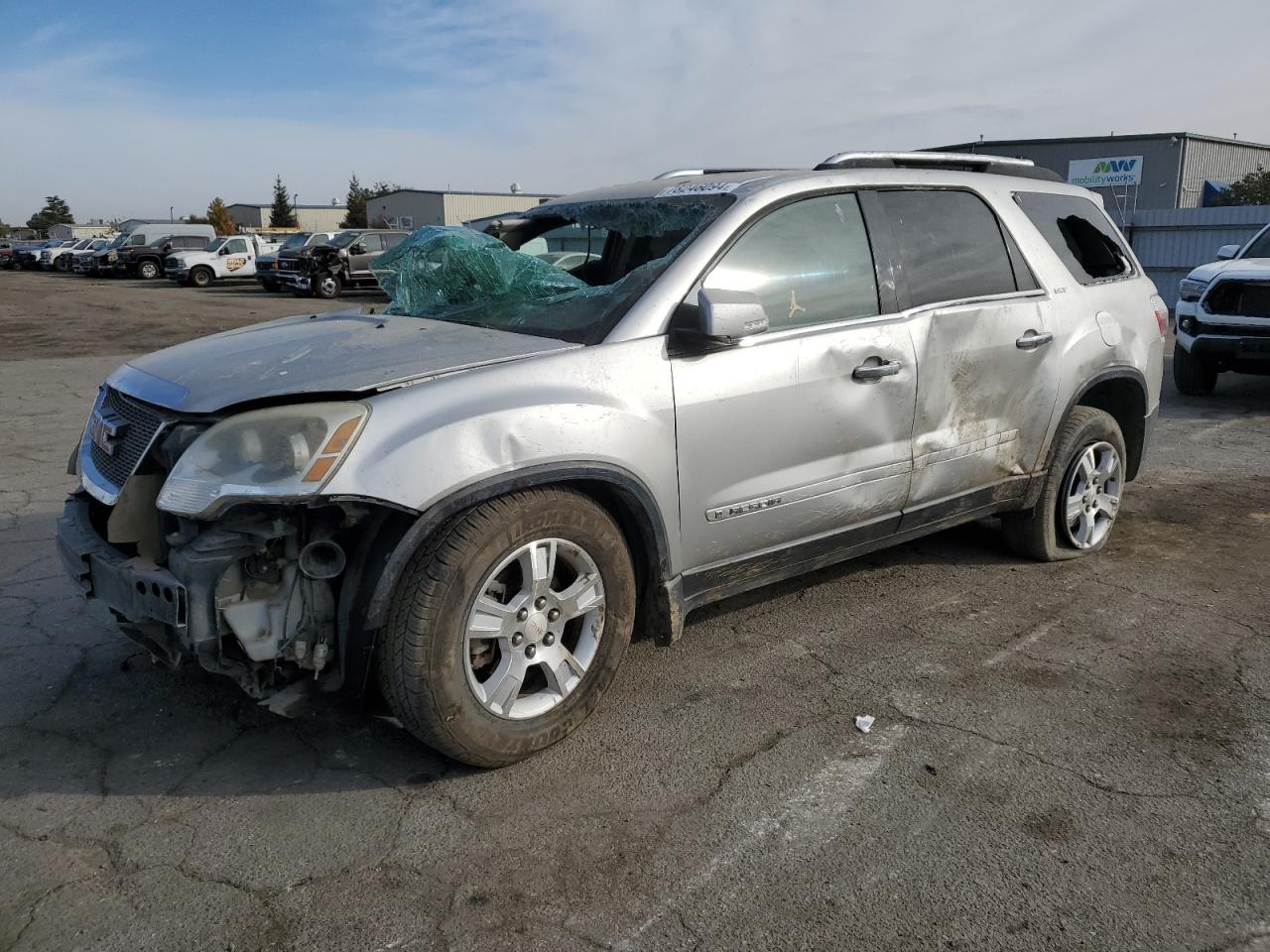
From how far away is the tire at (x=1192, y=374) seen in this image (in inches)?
396

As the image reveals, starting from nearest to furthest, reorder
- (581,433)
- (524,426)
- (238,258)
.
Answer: (524,426) → (581,433) → (238,258)

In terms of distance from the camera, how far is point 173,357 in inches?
137

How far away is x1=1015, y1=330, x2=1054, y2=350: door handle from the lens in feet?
14.6

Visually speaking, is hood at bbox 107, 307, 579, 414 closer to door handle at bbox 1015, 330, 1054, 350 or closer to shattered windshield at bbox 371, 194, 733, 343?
shattered windshield at bbox 371, 194, 733, 343

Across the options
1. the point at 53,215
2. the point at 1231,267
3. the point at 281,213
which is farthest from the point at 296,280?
the point at 53,215

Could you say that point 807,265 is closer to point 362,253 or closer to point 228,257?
point 362,253

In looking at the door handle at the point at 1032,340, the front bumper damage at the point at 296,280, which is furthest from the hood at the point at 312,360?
the front bumper damage at the point at 296,280

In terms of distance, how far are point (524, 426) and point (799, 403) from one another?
3.70 feet

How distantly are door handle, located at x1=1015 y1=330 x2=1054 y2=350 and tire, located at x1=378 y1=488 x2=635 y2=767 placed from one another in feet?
7.19

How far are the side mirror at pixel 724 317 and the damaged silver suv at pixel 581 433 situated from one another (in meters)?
0.01

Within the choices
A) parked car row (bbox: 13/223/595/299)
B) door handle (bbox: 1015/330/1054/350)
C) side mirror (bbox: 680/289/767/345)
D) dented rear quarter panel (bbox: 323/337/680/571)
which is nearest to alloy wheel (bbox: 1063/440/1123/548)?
door handle (bbox: 1015/330/1054/350)

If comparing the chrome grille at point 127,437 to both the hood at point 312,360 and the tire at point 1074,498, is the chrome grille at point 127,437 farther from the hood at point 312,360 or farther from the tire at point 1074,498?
the tire at point 1074,498

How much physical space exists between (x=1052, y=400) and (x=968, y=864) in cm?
258

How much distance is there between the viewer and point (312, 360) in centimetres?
316
